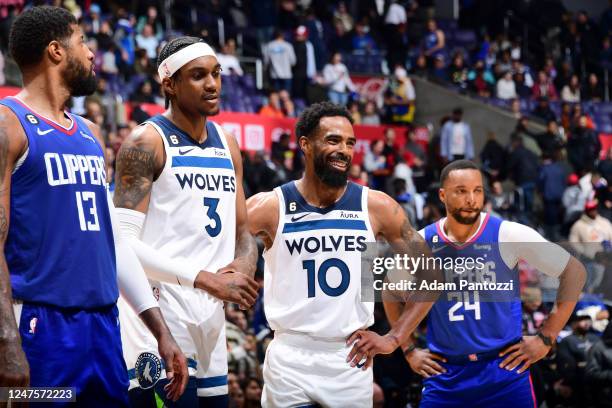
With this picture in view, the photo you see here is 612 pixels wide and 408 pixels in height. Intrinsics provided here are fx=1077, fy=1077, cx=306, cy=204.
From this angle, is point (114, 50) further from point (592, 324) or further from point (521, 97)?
point (521, 97)

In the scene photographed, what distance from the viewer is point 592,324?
1180 cm

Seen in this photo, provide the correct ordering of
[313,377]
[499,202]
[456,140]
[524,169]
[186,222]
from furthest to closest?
1. [456,140]
2. [524,169]
3. [499,202]
4. [313,377]
5. [186,222]

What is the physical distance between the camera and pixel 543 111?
75.4 ft

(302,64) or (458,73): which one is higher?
(302,64)

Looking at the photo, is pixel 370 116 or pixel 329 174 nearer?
pixel 329 174

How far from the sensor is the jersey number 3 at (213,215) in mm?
5418

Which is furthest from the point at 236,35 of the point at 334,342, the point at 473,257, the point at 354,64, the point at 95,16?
the point at 334,342

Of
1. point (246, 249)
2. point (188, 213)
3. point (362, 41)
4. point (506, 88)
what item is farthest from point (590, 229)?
point (188, 213)

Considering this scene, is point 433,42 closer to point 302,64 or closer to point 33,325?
point 302,64

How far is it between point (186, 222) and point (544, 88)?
2012cm

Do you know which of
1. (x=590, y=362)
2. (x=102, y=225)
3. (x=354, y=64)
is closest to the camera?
(x=102, y=225)

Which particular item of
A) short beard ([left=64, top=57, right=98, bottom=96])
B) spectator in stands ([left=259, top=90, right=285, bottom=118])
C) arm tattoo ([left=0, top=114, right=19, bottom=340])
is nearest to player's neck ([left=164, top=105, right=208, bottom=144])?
short beard ([left=64, top=57, right=98, bottom=96])

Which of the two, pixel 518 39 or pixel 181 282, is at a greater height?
pixel 518 39

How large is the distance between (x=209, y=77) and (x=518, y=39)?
21.3m
